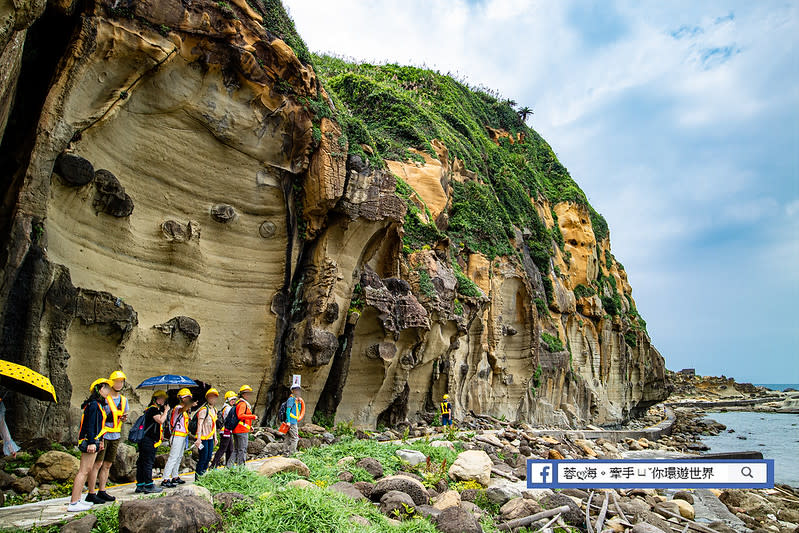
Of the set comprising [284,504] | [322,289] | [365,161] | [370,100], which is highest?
[370,100]

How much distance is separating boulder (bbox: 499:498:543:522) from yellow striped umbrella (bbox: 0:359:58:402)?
6.16 meters

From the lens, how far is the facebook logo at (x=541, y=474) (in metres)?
6.43

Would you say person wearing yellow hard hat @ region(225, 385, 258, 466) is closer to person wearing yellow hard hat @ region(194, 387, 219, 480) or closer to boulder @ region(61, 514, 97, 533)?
person wearing yellow hard hat @ region(194, 387, 219, 480)

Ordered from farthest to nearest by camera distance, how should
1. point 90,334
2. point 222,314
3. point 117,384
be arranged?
point 222,314, point 90,334, point 117,384

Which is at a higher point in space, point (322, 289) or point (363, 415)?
point (322, 289)

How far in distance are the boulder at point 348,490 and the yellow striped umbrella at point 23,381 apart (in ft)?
12.0

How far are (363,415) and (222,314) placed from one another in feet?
18.9

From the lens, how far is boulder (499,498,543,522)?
7508mm

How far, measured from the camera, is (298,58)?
13.5m

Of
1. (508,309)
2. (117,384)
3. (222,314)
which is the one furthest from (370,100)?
(117,384)

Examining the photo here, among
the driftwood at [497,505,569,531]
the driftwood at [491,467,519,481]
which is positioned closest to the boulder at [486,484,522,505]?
the driftwood at [497,505,569,531]

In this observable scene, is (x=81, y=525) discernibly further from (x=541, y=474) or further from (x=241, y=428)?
(x=541, y=474)

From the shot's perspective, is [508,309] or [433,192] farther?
[508,309]

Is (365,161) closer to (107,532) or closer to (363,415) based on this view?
(363,415)
